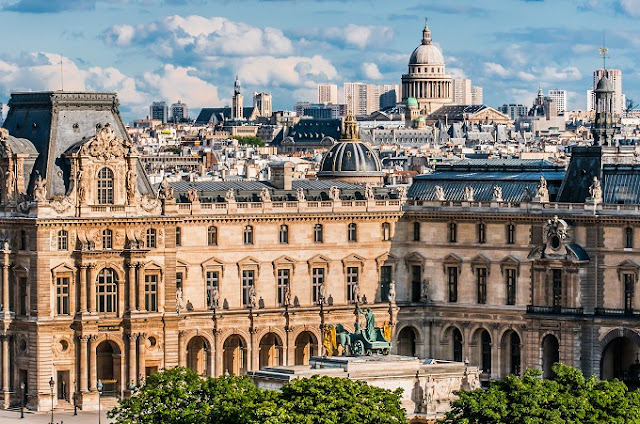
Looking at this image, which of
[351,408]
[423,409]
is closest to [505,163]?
[423,409]

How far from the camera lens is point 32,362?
534 ft

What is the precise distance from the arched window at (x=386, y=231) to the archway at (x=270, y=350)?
1109cm

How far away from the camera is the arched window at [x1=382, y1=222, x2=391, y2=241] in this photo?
7106 inches

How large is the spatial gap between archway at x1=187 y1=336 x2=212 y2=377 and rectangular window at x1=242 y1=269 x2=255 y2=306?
419cm

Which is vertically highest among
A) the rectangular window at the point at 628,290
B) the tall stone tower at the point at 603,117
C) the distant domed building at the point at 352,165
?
the tall stone tower at the point at 603,117

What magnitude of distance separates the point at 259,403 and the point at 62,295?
40861 mm

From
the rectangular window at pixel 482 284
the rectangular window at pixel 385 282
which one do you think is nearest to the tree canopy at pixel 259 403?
the rectangular window at pixel 482 284

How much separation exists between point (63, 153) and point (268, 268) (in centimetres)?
1780

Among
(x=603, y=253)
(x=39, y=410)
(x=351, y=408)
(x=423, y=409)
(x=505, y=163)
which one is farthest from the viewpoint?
(x=505, y=163)

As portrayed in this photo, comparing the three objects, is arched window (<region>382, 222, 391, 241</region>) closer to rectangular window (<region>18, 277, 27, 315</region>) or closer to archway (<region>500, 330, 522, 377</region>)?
archway (<region>500, 330, 522, 377</region>)

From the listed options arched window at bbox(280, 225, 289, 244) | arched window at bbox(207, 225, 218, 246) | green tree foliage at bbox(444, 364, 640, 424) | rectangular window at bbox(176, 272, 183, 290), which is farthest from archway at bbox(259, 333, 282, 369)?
green tree foliage at bbox(444, 364, 640, 424)

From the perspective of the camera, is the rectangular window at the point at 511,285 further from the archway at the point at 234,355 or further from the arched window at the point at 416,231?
the archway at the point at 234,355

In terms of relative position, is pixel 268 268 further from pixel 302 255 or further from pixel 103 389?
pixel 103 389

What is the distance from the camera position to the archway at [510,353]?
176m
